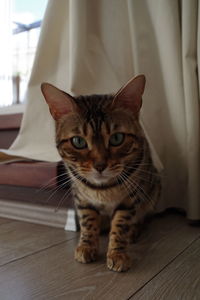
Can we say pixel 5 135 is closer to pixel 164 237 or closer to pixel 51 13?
pixel 51 13

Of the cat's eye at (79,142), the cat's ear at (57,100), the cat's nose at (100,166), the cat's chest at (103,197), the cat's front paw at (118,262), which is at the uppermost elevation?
the cat's ear at (57,100)

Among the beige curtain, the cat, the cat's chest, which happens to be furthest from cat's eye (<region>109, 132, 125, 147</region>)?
the beige curtain

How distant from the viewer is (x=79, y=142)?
829 mm

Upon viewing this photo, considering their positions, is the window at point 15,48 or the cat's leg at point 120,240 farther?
the window at point 15,48

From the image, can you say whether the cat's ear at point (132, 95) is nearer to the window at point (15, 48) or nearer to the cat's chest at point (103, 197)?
the cat's chest at point (103, 197)

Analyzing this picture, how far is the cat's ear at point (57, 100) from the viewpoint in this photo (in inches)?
33.6

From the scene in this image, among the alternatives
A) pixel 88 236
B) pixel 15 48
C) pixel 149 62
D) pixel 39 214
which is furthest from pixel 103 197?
pixel 15 48

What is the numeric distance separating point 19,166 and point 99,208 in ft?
1.38

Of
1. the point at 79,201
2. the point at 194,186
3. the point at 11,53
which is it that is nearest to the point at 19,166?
the point at 79,201

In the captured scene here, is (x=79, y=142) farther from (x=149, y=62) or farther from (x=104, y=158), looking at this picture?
(x=149, y=62)

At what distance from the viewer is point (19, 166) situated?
123cm

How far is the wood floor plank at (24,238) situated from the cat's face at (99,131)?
0.25 metres

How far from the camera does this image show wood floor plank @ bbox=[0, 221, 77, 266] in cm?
89

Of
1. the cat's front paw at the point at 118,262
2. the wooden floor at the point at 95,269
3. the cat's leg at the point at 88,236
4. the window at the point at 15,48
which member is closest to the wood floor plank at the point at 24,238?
the wooden floor at the point at 95,269
